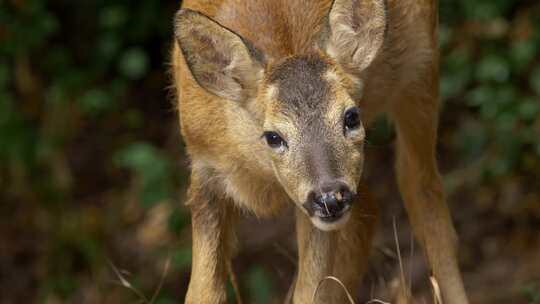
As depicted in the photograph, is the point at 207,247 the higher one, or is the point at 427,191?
the point at 207,247

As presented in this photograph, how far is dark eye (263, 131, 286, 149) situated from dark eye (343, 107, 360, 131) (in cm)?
28

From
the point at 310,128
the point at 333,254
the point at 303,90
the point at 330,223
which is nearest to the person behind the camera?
the point at 330,223

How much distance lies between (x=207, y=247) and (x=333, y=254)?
25.6 inches

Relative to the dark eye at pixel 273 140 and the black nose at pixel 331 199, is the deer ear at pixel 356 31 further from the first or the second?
the black nose at pixel 331 199

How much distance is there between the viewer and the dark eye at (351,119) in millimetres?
5238

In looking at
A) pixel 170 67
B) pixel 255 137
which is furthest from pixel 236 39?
pixel 170 67

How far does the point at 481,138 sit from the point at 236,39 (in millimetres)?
4543

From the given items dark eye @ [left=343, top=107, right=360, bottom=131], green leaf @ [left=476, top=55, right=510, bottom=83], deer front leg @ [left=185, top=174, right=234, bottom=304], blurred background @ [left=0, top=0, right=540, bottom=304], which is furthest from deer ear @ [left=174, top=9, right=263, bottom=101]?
green leaf @ [left=476, top=55, right=510, bottom=83]

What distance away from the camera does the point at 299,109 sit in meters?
5.23

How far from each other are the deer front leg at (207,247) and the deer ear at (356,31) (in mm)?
1037

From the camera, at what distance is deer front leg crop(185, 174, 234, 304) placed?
6.09 meters

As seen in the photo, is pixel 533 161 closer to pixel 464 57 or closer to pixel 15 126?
pixel 464 57

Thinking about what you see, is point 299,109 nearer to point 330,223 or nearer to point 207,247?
point 330,223

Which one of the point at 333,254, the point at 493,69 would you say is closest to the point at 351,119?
the point at 333,254
